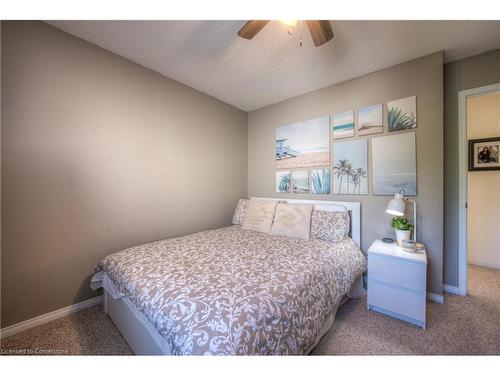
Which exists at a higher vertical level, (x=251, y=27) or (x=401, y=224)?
(x=251, y=27)

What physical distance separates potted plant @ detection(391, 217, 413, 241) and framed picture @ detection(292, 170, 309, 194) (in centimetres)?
106

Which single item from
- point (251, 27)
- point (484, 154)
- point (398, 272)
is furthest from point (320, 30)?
point (484, 154)

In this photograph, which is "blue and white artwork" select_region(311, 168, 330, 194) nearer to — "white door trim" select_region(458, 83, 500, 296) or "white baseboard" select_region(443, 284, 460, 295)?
"white door trim" select_region(458, 83, 500, 296)

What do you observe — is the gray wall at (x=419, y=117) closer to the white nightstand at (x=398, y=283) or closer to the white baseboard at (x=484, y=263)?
the white nightstand at (x=398, y=283)

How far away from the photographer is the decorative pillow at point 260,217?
7.72 ft

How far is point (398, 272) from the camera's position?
5.28 feet

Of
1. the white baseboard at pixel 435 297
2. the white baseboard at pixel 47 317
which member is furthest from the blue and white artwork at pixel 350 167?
the white baseboard at pixel 47 317

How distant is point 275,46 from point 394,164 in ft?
5.73

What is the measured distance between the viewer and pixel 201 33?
164cm

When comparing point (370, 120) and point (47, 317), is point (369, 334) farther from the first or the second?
point (47, 317)

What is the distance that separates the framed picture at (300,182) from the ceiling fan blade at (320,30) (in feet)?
5.16

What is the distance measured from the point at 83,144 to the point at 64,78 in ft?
1.88
